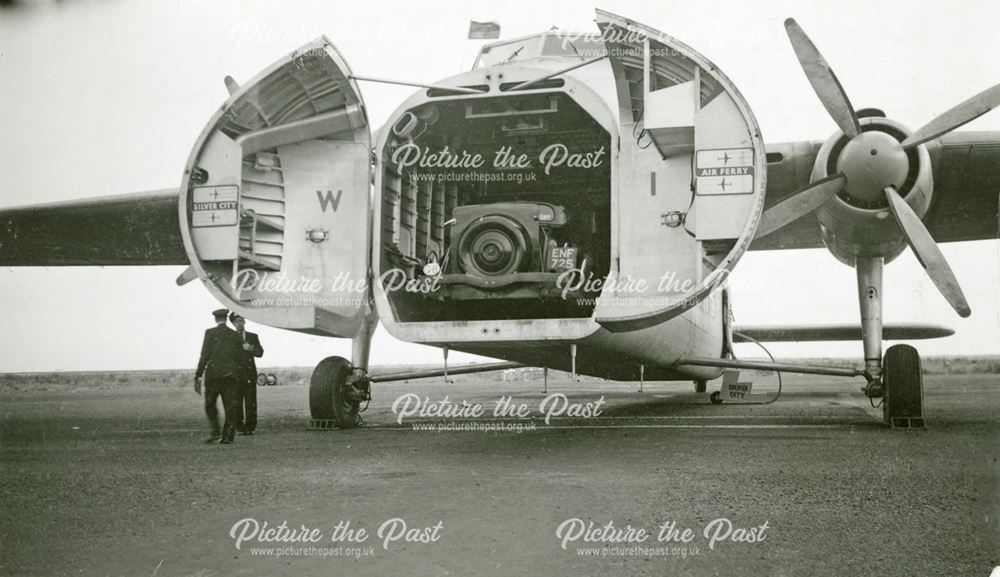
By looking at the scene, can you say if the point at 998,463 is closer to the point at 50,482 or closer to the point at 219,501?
the point at 219,501

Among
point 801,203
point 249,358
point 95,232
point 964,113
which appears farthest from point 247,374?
point 964,113

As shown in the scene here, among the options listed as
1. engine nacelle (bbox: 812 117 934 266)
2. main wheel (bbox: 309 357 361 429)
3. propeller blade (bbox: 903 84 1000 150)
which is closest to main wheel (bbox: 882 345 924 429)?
engine nacelle (bbox: 812 117 934 266)

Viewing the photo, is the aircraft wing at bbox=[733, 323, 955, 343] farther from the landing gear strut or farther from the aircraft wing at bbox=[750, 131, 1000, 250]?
the landing gear strut

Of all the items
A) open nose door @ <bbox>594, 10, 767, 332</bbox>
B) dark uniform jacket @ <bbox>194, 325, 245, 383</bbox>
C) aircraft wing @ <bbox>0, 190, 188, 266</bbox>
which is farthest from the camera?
aircraft wing @ <bbox>0, 190, 188, 266</bbox>

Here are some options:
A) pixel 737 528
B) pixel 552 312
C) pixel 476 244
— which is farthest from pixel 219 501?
pixel 552 312

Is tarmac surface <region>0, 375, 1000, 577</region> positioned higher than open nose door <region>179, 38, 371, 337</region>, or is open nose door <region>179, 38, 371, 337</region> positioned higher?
open nose door <region>179, 38, 371, 337</region>

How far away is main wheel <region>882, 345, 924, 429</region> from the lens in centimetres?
870

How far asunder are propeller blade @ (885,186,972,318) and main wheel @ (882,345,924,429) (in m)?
0.76

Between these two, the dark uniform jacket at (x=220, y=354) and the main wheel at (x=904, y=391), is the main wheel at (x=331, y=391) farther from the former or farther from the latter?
the main wheel at (x=904, y=391)

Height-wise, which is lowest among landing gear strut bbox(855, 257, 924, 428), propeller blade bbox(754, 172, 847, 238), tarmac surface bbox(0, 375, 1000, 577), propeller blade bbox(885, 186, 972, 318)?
tarmac surface bbox(0, 375, 1000, 577)

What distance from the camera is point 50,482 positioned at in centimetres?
559

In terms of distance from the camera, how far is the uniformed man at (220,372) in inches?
318

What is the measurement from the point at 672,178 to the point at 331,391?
4.48 meters

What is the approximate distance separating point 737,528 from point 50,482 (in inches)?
180
